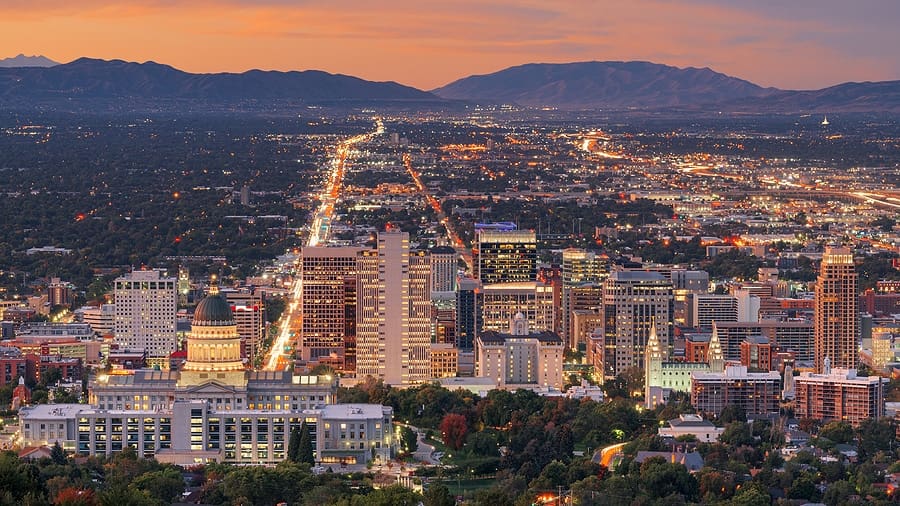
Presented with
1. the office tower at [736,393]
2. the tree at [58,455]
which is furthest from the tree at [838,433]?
the tree at [58,455]

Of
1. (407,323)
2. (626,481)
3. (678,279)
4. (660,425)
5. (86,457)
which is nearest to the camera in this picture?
Answer: (626,481)

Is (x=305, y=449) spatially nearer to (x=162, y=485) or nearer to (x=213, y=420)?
(x=213, y=420)

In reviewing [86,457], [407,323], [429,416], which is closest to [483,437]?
[429,416]

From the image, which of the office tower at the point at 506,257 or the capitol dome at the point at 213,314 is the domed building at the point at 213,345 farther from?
the office tower at the point at 506,257

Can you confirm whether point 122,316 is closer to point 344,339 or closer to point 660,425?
point 344,339

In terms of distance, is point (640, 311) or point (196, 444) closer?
point (196, 444)

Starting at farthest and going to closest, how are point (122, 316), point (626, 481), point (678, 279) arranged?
point (678, 279) < point (122, 316) < point (626, 481)

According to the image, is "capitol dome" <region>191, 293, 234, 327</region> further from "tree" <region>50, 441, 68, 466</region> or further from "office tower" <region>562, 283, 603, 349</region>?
"office tower" <region>562, 283, 603, 349</region>
